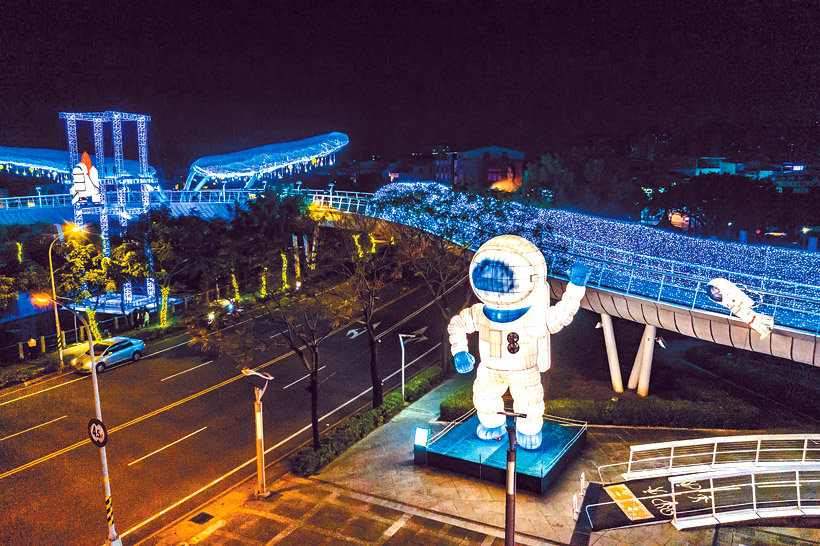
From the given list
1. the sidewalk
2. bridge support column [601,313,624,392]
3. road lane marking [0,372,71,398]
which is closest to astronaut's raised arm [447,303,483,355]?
the sidewalk

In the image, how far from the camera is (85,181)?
112 ft

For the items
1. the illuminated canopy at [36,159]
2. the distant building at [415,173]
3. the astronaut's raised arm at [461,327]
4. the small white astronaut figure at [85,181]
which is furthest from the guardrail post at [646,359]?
the distant building at [415,173]

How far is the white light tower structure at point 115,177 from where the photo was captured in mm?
34188

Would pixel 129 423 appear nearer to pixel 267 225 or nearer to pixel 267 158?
pixel 267 225

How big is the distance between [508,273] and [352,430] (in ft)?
26.7

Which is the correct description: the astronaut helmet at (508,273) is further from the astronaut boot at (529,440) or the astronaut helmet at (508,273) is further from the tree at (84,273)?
the tree at (84,273)

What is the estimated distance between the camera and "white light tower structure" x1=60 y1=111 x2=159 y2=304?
3419 centimetres

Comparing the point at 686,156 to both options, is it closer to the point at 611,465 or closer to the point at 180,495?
the point at 611,465

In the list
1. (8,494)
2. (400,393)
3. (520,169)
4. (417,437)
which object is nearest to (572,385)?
(400,393)

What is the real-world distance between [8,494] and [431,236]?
58.6 feet

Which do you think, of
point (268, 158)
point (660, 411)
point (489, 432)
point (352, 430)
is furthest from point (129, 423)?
point (268, 158)

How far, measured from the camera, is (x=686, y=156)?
94312 mm

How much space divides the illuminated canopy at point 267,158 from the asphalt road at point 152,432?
2071cm

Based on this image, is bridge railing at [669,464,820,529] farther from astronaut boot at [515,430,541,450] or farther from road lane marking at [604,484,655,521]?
astronaut boot at [515,430,541,450]
